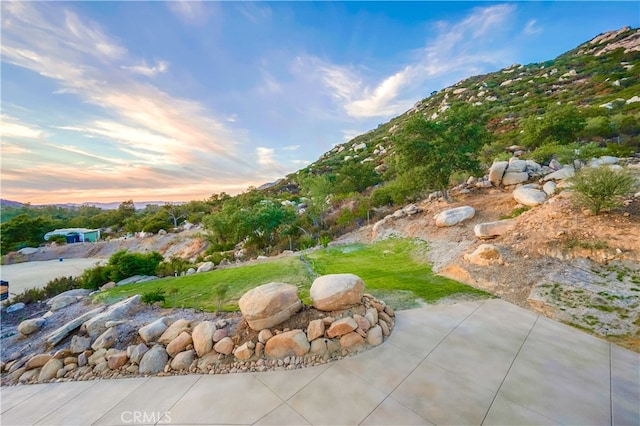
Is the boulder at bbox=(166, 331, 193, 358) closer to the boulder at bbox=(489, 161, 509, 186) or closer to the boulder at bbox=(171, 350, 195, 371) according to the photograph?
the boulder at bbox=(171, 350, 195, 371)

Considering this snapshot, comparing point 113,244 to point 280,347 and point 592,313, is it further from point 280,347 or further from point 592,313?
point 592,313

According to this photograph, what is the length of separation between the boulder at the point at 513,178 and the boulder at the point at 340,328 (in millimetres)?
13181

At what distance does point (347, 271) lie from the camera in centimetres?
797

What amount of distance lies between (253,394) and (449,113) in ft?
52.3

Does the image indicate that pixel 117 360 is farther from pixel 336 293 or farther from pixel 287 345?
pixel 336 293

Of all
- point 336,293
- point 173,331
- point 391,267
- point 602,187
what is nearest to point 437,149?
point 602,187

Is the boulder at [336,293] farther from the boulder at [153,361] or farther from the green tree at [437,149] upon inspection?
the green tree at [437,149]

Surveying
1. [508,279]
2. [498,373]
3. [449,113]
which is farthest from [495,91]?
[498,373]

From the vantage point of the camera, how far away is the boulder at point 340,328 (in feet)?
13.0

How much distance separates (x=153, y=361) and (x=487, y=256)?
800 cm

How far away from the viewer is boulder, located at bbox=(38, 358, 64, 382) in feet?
14.2

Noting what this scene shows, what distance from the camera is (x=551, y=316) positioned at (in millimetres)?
4484

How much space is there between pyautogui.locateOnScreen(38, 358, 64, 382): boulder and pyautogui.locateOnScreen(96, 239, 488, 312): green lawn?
7.18 feet

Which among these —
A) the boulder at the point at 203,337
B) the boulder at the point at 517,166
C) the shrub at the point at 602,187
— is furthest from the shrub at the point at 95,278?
the boulder at the point at 517,166
